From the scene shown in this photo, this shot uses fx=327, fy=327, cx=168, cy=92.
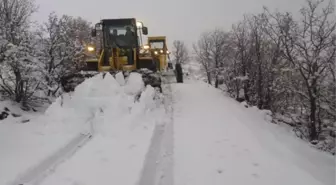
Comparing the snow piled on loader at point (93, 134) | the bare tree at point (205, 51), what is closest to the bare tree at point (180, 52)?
the bare tree at point (205, 51)

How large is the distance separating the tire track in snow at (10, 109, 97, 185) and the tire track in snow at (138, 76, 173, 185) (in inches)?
53.3

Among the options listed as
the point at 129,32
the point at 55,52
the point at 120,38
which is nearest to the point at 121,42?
the point at 120,38

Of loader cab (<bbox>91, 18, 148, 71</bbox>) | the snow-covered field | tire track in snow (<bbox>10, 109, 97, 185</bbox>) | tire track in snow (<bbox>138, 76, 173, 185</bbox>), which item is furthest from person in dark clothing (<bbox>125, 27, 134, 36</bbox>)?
tire track in snow (<bbox>10, 109, 97, 185</bbox>)

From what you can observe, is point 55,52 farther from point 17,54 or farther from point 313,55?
point 313,55

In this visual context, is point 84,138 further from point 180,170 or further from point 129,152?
point 180,170

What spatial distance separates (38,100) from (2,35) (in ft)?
11.1

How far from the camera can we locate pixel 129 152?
5762mm

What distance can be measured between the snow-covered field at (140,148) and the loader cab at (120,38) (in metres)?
4.93

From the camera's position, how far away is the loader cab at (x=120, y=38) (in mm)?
14906

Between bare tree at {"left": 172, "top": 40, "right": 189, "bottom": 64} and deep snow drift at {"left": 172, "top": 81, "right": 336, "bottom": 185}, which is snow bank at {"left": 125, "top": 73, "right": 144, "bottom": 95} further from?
bare tree at {"left": 172, "top": 40, "right": 189, "bottom": 64}

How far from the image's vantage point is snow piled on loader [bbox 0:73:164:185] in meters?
4.78

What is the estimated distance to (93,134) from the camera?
7020 millimetres

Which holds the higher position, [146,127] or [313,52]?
[313,52]

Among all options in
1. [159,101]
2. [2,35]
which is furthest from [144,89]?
[2,35]
